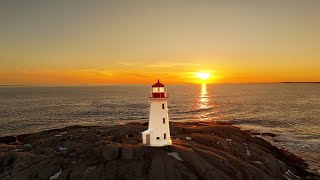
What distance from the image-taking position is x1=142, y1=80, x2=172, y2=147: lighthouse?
3678cm

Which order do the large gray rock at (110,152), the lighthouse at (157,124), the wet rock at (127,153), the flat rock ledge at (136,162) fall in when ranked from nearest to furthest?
1. the flat rock ledge at (136,162)
2. the wet rock at (127,153)
3. the large gray rock at (110,152)
4. the lighthouse at (157,124)

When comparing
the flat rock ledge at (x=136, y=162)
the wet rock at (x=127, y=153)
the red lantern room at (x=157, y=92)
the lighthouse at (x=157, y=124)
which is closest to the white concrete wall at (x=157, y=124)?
the lighthouse at (x=157, y=124)

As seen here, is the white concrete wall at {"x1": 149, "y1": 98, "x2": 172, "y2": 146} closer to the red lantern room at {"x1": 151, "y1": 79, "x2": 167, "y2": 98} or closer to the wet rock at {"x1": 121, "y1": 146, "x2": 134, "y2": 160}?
the red lantern room at {"x1": 151, "y1": 79, "x2": 167, "y2": 98}

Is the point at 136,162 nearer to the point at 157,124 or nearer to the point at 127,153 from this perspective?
the point at 127,153

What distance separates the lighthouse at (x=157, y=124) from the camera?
36781mm

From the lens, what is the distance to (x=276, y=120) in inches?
3548

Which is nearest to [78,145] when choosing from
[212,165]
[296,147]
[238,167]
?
[212,165]

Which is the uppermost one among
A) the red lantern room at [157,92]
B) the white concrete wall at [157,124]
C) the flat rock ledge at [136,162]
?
the red lantern room at [157,92]

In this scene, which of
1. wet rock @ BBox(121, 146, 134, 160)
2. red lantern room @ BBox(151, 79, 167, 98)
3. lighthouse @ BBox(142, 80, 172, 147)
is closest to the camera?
wet rock @ BBox(121, 146, 134, 160)

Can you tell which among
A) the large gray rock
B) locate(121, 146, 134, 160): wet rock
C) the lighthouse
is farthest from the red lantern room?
the large gray rock

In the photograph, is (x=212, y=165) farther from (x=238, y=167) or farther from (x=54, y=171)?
(x=54, y=171)

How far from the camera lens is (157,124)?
1467 inches

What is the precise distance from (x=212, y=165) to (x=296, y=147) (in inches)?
1287

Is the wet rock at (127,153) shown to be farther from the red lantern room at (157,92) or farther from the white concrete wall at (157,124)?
the red lantern room at (157,92)
